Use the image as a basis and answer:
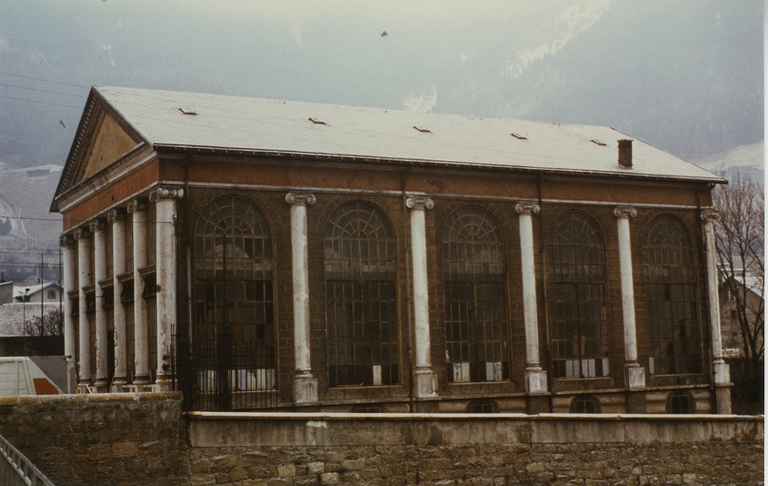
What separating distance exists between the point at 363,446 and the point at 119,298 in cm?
1020

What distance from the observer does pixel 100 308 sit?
1009 inches

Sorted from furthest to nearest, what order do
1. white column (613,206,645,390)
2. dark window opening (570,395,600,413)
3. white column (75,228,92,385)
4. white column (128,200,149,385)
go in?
1. white column (75,228,92,385)
2. white column (613,206,645,390)
3. dark window opening (570,395,600,413)
4. white column (128,200,149,385)

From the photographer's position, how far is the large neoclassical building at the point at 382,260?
22.3 metres

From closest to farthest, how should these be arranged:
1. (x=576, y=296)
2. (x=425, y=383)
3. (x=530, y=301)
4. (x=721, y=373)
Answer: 1. (x=425, y=383)
2. (x=530, y=301)
3. (x=576, y=296)
4. (x=721, y=373)

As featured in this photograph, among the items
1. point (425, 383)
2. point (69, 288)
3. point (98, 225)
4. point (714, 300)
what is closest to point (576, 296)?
A: point (714, 300)

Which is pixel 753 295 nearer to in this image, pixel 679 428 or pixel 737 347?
pixel 737 347

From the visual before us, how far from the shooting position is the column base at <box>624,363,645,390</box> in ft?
86.0

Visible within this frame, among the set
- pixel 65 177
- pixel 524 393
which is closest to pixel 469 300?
pixel 524 393

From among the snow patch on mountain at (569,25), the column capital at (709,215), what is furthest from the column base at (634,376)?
the snow patch on mountain at (569,25)

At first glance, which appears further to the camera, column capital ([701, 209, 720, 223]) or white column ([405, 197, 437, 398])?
column capital ([701, 209, 720, 223])

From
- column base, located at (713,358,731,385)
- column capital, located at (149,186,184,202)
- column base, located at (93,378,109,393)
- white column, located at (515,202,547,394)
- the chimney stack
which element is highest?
the chimney stack

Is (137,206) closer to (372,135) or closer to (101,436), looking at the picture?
(372,135)

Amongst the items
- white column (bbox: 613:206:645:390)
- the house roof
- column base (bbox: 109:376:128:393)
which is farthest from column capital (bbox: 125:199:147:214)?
the house roof

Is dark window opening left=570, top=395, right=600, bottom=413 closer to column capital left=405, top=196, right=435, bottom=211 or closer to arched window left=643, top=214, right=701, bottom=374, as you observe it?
arched window left=643, top=214, right=701, bottom=374
